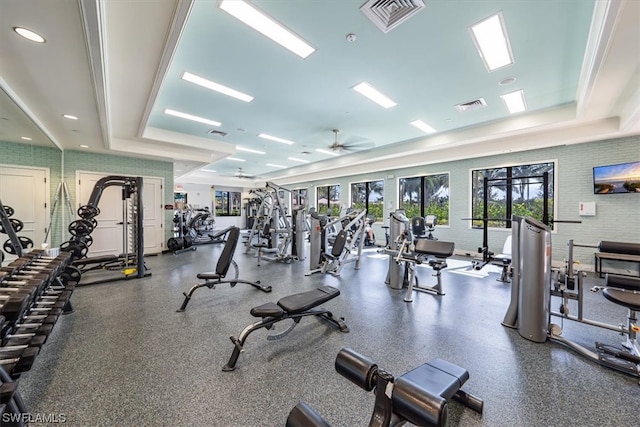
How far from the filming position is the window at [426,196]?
7.59 metres

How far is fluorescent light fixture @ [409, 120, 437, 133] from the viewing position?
5.66 meters

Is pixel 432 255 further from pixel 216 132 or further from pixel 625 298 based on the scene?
pixel 216 132

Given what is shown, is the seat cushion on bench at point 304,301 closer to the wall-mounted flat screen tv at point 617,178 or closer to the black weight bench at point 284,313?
the black weight bench at point 284,313

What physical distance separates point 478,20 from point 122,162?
26.6ft

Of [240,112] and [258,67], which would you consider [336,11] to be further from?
[240,112]

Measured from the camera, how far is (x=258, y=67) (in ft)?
11.3

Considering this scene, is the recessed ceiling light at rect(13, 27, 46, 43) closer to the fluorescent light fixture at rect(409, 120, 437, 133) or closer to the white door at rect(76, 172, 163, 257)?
the white door at rect(76, 172, 163, 257)

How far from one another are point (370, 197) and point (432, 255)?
603 cm

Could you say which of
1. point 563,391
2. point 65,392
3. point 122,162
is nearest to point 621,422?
point 563,391

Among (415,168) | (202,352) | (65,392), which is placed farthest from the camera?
(415,168)

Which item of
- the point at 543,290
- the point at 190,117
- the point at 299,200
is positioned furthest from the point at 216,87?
the point at 299,200

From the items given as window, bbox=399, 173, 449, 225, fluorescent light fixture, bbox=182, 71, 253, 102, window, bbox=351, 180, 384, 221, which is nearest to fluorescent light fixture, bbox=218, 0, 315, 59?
fluorescent light fixture, bbox=182, 71, 253, 102

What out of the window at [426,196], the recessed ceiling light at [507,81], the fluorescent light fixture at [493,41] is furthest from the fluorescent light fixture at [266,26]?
the window at [426,196]

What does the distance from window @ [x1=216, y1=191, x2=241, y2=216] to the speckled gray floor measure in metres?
11.4
